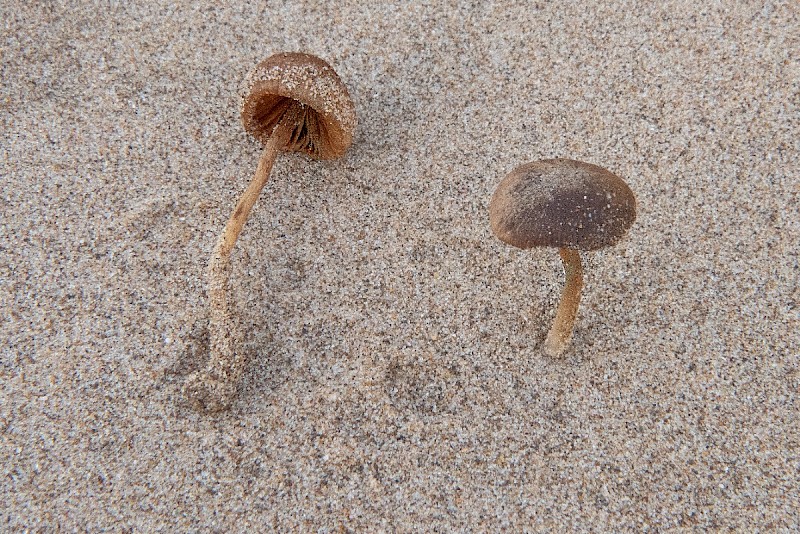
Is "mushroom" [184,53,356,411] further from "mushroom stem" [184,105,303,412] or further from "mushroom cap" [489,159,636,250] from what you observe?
"mushroom cap" [489,159,636,250]

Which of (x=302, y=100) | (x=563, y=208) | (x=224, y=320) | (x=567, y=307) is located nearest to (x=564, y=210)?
(x=563, y=208)

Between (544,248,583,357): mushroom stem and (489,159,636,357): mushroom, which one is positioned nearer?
(489,159,636,357): mushroom

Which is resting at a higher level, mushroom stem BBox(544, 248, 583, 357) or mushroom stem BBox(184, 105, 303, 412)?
mushroom stem BBox(544, 248, 583, 357)

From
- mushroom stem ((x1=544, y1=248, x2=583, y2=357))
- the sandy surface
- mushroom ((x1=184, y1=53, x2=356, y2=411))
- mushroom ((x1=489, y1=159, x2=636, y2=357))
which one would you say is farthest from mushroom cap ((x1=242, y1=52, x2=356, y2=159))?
mushroom stem ((x1=544, y1=248, x2=583, y2=357))

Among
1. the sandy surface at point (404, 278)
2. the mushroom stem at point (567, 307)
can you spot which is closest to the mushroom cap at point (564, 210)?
the mushroom stem at point (567, 307)

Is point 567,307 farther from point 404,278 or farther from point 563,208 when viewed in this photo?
point 404,278

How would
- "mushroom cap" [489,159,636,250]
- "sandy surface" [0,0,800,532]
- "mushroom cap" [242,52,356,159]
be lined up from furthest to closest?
"mushroom cap" [242,52,356,159] → "sandy surface" [0,0,800,532] → "mushroom cap" [489,159,636,250]
